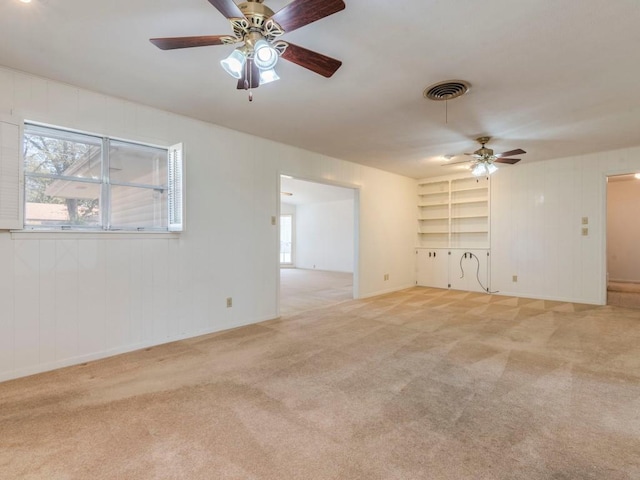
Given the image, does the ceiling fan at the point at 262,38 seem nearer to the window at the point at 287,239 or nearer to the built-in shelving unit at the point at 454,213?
the built-in shelving unit at the point at 454,213

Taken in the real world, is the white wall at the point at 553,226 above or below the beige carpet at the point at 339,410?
above

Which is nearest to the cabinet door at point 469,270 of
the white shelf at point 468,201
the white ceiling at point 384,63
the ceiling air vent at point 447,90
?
the white shelf at point 468,201

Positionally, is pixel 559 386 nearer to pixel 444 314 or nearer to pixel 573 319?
pixel 444 314

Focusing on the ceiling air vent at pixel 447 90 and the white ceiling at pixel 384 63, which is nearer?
the white ceiling at pixel 384 63

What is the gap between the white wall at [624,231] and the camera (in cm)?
751

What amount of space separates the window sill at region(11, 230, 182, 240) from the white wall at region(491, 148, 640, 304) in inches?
231

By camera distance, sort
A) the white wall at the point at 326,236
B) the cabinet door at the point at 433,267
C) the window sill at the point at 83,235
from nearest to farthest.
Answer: the window sill at the point at 83,235
the cabinet door at the point at 433,267
the white wall at the point at 326,236

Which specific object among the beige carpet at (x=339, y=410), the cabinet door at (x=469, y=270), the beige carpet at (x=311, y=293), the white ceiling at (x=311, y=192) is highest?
the white ceiling at (x=311, y=192)

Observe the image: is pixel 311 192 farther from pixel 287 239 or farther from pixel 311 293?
pixel 311 293

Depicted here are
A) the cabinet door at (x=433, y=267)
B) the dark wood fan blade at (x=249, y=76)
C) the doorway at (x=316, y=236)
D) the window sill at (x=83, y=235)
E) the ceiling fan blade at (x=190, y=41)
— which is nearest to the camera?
the ceiling fan blade at (x=190, y=41)

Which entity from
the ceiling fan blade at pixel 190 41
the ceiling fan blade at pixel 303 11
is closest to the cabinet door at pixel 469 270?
the ceiling fan blade at pixel 303 11

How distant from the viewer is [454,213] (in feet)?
22.7

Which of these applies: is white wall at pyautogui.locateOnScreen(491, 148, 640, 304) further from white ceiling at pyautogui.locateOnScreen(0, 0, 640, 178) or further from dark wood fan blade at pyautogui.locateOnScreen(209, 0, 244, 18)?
dark wood fan blade at pyautogui.locateOnScreen(209, 0, 244, 18)

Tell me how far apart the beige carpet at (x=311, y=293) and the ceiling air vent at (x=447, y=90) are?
3.41 m
